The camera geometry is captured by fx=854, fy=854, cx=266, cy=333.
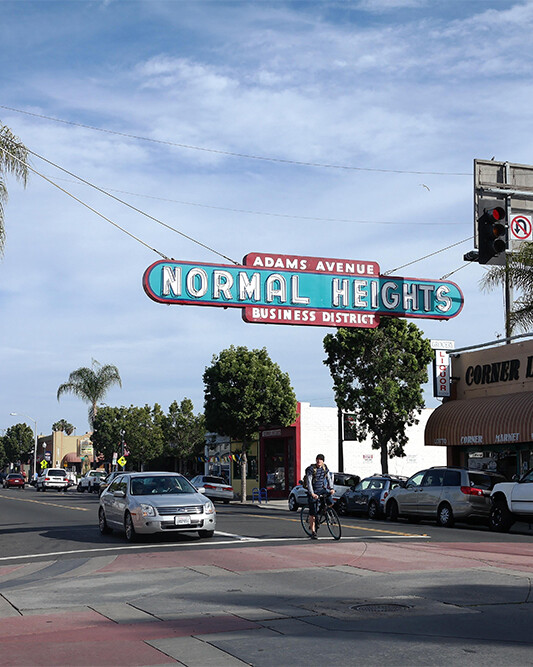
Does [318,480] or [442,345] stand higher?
[442,345]

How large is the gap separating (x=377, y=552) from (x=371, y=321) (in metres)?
8.81

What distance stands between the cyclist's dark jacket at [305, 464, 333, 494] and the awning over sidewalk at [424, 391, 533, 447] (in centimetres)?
1166

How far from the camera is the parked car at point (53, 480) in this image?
6500cm

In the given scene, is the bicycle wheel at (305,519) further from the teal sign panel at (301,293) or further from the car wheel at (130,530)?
the teal sign panel at (301,293)

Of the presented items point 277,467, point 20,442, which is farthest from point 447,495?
point 20,442

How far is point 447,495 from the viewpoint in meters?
24.5

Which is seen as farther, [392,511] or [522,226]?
[392,511]

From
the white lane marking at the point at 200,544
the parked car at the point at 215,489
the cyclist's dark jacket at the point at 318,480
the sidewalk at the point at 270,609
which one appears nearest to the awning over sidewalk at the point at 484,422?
the white lane marking at the point at 200,544

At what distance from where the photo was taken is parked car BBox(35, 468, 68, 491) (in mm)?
65000

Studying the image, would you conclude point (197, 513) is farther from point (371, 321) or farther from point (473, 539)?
point (371, 321)

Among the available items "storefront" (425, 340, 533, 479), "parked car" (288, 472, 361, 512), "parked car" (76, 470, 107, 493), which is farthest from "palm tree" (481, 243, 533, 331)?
"parked car" (76, 470, 107, 493)

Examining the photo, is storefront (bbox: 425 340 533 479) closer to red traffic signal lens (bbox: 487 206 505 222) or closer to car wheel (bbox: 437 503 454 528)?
car wheel (bbox: 437 503 454 528)

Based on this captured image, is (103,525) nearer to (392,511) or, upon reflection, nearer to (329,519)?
(329,519)

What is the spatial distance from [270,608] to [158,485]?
998 cm
